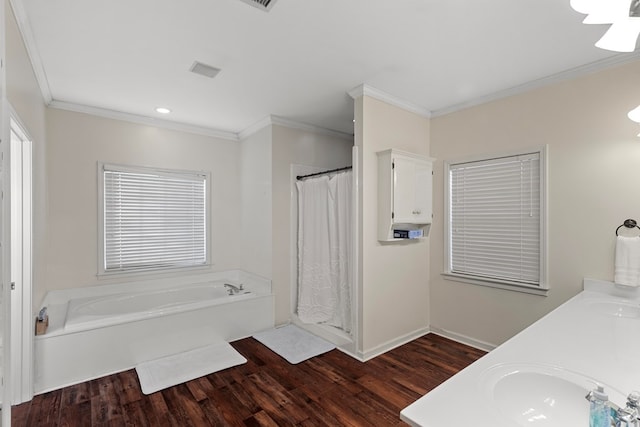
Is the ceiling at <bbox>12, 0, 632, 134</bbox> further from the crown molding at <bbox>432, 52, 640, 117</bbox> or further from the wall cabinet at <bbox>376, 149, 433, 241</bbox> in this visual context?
the wall cabinet at <bbox>376, 149, 433, 241</bbox>

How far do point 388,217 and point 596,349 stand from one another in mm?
1735

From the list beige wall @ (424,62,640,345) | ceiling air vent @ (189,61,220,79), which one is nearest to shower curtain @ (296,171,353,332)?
beige wall @ (424,62,640,345)

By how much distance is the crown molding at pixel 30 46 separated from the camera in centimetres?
172

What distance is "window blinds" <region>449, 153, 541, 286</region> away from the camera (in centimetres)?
272

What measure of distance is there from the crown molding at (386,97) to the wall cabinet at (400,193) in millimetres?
520

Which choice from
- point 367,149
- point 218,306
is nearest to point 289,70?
point 367,149

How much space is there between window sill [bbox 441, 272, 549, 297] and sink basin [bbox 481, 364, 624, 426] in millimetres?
1834

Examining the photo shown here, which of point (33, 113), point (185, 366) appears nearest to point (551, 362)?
point (185, 366)

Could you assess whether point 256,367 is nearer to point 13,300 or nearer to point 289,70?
point 13,300

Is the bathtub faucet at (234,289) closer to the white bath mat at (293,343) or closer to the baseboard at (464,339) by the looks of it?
the white bath mat at (293,343)

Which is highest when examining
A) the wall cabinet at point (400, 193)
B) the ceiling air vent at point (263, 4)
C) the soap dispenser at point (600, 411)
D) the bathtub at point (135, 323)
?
the ceiling air vent at point (263, 4)

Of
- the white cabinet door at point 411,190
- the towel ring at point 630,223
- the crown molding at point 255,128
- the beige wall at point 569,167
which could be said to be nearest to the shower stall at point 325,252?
the white cabinet door at point 411,190

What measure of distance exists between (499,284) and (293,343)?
2059mm

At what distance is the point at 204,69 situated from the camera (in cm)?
245
